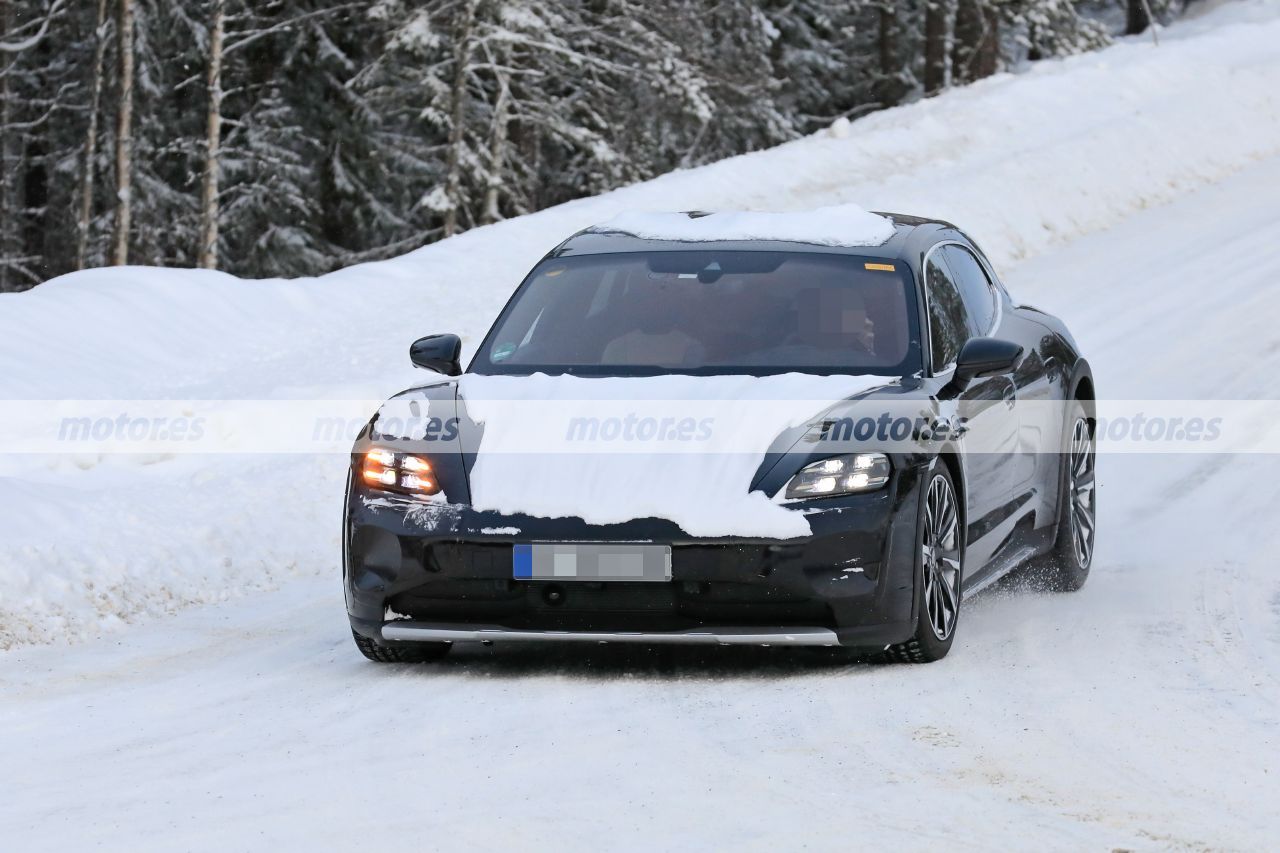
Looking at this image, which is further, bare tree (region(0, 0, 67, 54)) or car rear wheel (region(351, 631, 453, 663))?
bare tree (region(0, 0, 67, 54))

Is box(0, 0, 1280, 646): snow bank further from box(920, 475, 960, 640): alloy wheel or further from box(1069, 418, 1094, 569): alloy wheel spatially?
box(1069, 418, 1094, 569): alloy wheel

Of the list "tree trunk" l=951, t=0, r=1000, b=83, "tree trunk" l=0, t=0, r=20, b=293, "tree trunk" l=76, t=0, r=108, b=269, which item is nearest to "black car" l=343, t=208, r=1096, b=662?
"tree trunk" l=951, t=0, r=1000, b=83

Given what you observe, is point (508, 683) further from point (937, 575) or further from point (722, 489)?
point (937, 575)

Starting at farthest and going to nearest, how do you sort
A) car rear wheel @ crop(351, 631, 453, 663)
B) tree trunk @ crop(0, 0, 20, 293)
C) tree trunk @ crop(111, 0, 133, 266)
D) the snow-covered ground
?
tree trunk @ crop(0, 0, 20, 293) < tree trunk @ crop(111, 0, 133, 266) < car rear wheel @ crop(351, 631, 453, 663) < the snow-covered ground

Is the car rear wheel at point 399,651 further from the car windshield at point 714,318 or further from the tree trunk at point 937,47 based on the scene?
the tree trunk at point 937,47

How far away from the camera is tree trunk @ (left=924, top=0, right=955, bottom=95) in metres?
35.8

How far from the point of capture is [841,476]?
6.48 m

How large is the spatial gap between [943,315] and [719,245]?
0.95 metres

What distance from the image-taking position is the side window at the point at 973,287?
8500 millimetres

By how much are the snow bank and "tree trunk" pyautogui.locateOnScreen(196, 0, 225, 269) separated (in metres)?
9.62

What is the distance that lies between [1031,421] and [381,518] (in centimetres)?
320

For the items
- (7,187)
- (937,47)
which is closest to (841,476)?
(937,47)

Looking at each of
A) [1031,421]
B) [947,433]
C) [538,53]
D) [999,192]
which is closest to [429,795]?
[947,433]

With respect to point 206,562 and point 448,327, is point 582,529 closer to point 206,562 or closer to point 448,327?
point 206,562
